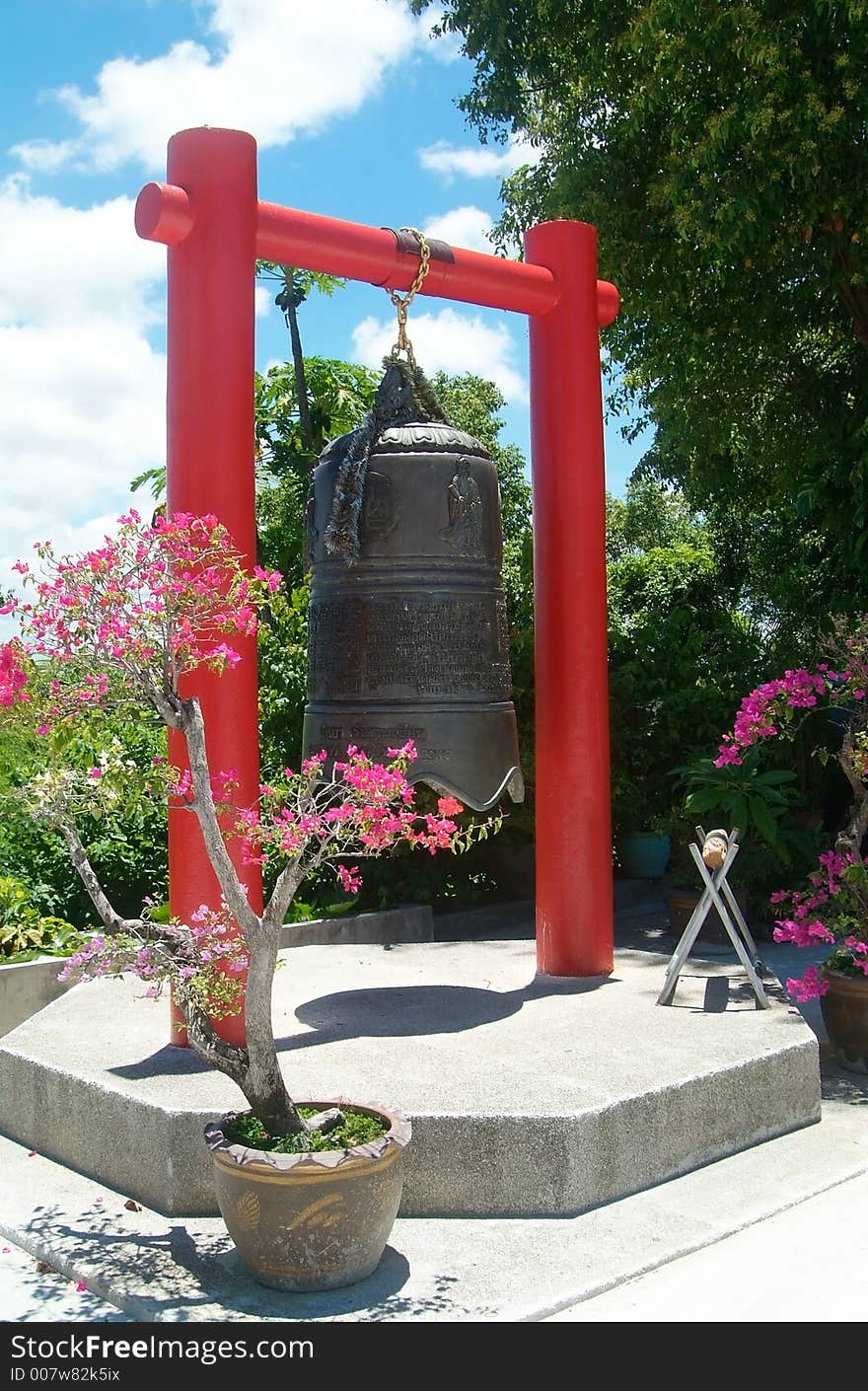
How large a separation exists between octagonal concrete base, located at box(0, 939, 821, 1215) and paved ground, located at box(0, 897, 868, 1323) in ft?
0.39

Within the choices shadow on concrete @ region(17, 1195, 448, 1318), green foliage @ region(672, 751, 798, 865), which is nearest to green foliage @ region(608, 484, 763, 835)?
green foliage @ region(672, 751, 798, 865)

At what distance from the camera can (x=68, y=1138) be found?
4914 mm

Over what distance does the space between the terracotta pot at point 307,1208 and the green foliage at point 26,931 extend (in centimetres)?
331

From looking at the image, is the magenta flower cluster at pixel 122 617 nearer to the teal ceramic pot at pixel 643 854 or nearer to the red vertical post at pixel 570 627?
the red vertical post at pixel 570 627

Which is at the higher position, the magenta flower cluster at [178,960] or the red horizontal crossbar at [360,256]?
the red horizontal crossbar at [360,256]

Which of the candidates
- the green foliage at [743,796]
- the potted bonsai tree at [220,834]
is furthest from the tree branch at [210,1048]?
the green foliage at [743,796]

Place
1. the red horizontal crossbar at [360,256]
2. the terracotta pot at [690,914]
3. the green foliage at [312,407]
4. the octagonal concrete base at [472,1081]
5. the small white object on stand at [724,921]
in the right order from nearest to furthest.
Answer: the octagonal concrete base at [472,1081]
the red horizontal crossbar at [360,256]
the small white object on stand at [724,921]
the terracotta pot at [690,914]
the green foliage at [312,407]

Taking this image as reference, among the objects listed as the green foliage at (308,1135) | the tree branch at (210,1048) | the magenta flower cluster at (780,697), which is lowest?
the green foliage at (308,1135)

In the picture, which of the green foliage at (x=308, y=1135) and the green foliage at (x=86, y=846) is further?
the green foliage at (x=86, y=846)

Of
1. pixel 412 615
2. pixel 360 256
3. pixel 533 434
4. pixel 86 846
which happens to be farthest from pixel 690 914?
pixel 360 256

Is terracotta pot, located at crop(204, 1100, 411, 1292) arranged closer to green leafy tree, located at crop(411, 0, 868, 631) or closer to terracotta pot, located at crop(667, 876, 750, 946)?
terracotta pot, located at crop(667, 876, 750, 946)

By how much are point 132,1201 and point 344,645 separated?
7.36 ft

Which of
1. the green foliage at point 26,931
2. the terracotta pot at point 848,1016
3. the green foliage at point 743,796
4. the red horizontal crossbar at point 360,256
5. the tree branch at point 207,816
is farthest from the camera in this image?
the green foliage at point 743,796

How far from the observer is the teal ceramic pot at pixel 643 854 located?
455 inches
